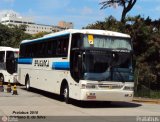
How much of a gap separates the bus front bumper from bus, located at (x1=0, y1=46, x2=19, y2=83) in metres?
15.0

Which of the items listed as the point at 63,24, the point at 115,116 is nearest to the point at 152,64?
the point at 115,116

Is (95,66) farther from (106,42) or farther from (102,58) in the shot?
(106,42)

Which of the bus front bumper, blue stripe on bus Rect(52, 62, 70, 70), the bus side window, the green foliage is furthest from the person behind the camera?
the green foliage

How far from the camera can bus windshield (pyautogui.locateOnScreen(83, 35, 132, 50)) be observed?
19.2 meters

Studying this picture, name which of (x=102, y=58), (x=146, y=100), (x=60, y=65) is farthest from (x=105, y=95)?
(x=146, y=100)

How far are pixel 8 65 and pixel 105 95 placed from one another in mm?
16043

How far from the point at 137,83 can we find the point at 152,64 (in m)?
6.92

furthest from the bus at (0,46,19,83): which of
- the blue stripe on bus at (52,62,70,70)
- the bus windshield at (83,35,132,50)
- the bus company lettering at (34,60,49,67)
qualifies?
the bus windshield at (83,35,132,50)

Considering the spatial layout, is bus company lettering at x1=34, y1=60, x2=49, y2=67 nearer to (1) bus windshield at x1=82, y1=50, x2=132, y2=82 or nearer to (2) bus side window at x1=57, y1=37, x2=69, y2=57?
(2) bus side window at x1=57, y1=37, x2=69, y2=57

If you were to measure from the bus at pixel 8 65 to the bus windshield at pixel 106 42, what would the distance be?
1453 centimetres

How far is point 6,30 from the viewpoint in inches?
2456

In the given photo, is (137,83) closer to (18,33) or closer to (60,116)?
(60,116)

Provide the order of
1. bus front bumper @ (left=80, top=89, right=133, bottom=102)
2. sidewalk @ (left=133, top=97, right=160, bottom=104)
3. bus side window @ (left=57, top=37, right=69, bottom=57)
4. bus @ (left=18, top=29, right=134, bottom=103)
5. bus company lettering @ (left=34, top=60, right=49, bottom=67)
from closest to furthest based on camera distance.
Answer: bus front bumper @ (left=80, top=89, right=133, bottom=102), bus @ (left=18, top=29, right=134, bottom=103), bus side window @ (left=57, top=37, right=69, bottom=57), sidewalk @ (left=133, top=97, right=160, bottom=104), bus company lettering @ (left=34, top=60, right=49, bottom=67)

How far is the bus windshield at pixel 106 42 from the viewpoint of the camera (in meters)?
19.2
